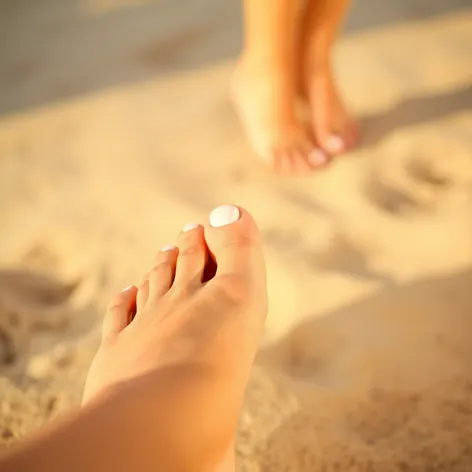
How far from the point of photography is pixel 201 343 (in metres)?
0.62

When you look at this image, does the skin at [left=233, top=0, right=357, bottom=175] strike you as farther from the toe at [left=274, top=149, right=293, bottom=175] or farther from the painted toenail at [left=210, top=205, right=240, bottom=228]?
the painted toenail at [left=210, top=205, right=240, bottom=228]

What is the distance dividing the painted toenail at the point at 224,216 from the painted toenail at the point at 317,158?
1.05 ft

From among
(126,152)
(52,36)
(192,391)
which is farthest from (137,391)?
(52,36)

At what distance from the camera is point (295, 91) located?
1105 millimetres

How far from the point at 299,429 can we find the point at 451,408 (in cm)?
19

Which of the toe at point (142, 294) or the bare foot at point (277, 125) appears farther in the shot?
the bare foot at point (277, 125)

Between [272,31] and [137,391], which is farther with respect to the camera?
[272,31]

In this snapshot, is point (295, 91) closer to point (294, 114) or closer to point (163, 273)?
point (294, 114)

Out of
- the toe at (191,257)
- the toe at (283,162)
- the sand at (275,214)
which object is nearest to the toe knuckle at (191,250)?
the toe at (191,257)

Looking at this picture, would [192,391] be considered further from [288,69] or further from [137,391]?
[288,69]

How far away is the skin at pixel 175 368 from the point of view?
0.50 metres

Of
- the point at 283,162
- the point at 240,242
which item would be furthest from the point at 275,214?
the point at 240,242

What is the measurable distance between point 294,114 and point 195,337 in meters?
0.59

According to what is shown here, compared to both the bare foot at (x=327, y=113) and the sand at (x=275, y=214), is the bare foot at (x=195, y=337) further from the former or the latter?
the bare foot at (x=327, y=113)
